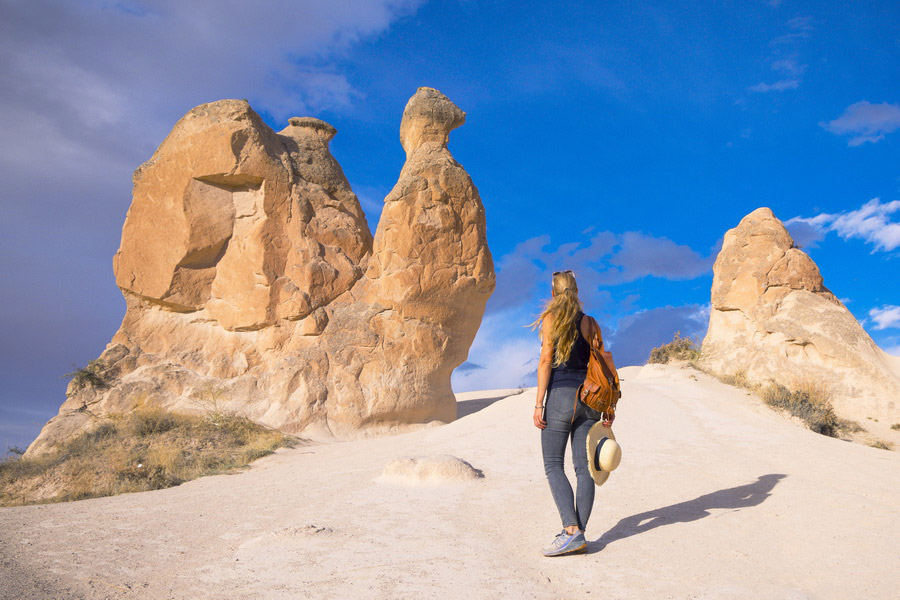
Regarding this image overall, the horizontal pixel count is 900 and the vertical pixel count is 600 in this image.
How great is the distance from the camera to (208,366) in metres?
13.1

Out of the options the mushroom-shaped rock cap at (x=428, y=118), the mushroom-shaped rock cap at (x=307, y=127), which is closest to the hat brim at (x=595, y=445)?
the mushroom-shaped rock cap at (x=428, y=118)

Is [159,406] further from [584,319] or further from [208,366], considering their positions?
[584,319]

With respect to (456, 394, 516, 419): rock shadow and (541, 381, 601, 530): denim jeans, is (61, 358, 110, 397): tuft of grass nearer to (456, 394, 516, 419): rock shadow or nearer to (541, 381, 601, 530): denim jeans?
(456, 394, 516, 419): rock shadow

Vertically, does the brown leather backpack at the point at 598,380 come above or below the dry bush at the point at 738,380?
below

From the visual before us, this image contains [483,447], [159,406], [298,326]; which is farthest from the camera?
[298,326]

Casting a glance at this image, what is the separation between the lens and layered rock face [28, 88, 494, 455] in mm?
12383

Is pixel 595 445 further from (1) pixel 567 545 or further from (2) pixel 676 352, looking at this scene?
(2) pixel 676 352

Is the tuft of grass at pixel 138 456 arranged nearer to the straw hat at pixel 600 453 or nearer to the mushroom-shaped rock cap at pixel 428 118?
the straw hat at pixel 600 453

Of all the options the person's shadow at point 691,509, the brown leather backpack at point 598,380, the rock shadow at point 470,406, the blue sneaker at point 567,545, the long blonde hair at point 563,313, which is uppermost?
the rock shadow at point 470,406

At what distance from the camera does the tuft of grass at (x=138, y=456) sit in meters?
8.12

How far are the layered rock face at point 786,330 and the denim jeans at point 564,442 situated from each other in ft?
41.2

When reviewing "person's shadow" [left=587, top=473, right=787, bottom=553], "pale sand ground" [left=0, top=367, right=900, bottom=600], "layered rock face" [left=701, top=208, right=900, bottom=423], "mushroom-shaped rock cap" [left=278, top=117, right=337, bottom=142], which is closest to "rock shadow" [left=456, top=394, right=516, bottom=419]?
"layered rock face" [left=701, top=208, right=900, bottom=423]

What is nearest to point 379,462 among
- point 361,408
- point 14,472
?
point 361,408

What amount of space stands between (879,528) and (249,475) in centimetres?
677
